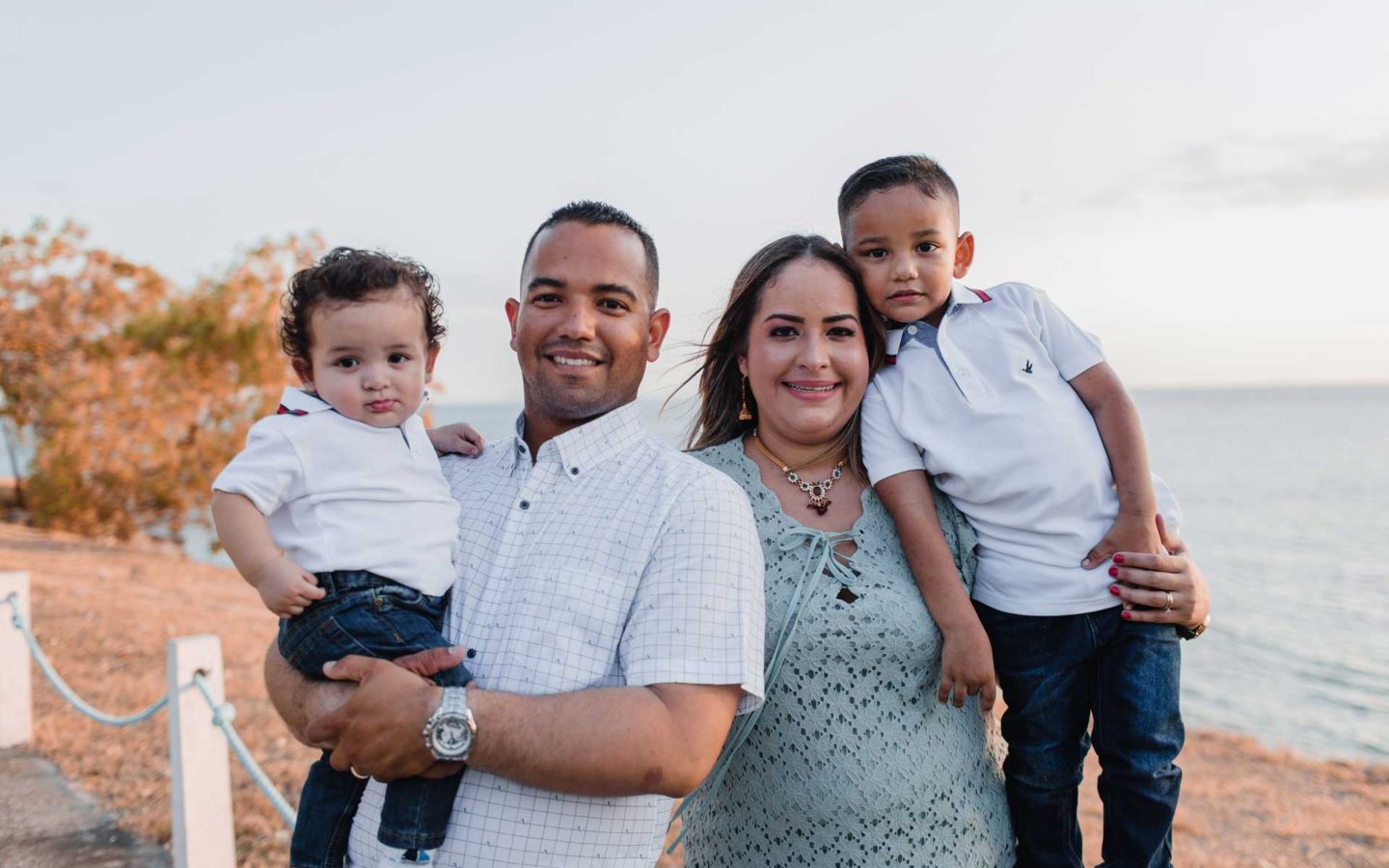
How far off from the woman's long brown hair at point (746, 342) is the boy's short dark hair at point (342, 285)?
0.94m

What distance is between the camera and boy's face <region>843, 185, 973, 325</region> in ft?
9.43

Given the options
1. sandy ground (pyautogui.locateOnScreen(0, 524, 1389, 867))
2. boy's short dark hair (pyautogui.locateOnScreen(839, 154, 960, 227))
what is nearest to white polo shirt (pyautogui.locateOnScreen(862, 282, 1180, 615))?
boy's short dark hair (pyautogui.locateOnScreen(839, 154, 960, 227))

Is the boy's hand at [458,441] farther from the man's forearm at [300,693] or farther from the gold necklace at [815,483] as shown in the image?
the gold necklace at [815,483]

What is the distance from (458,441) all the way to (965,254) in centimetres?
170

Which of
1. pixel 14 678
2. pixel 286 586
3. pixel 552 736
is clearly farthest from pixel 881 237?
pixel 14 678

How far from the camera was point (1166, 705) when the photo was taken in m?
2.62

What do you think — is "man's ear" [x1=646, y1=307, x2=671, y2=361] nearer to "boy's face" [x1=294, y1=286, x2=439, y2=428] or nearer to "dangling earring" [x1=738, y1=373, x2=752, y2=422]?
"dangling earring" [x1=738, y1=373, x2=752, y2=422]

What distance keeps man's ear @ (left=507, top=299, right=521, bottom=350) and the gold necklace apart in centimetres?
78

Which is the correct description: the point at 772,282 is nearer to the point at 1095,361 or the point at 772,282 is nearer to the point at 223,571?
the point at 1095,361

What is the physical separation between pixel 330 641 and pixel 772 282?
4.91ft

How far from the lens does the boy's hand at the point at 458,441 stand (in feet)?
8.93

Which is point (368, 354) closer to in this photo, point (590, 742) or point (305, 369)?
point (305, 369)

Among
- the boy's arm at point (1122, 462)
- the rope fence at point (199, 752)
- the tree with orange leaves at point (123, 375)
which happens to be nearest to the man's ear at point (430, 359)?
the boy's arm at point (1122, 462)

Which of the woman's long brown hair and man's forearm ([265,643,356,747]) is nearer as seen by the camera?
man's forearm ([265,643,356,747])
